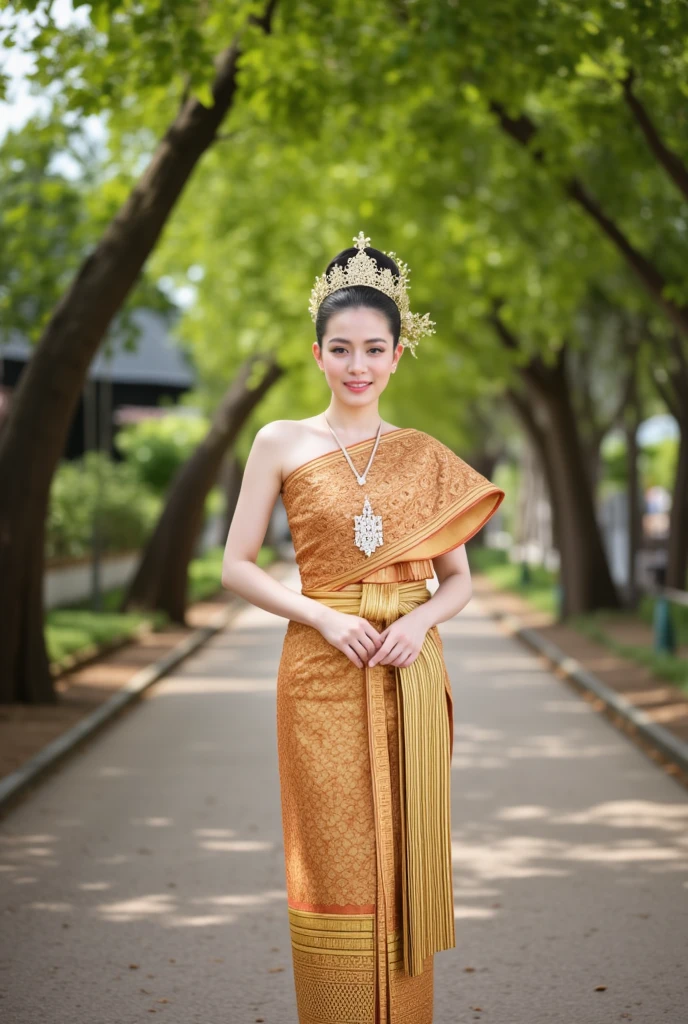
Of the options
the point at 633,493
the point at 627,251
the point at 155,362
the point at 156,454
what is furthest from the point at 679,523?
the point at 155,362

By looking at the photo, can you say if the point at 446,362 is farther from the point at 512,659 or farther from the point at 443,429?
the point at 512,659

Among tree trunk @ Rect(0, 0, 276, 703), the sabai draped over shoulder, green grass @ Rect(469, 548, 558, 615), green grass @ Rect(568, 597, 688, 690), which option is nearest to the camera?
the sabai draped over shoulder

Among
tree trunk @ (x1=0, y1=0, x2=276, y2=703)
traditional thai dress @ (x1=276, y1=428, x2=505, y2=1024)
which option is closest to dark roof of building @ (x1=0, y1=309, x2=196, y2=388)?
tree trunk @ (x1=0, y1=0, x2=276, y2=703)

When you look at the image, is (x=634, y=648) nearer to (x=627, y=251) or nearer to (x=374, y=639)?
(x=627, y=251)

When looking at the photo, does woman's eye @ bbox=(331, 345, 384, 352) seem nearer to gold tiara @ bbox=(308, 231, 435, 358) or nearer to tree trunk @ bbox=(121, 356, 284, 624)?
gold tiara @ bbox=(308, 231, 435, 358)

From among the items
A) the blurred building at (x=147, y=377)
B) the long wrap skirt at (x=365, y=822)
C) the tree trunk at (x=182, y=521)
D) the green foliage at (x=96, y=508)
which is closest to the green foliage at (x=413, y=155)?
the tree trunk at (x=182, y=521)

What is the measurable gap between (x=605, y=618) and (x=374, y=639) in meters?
21.4

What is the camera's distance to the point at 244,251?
24.0 metres

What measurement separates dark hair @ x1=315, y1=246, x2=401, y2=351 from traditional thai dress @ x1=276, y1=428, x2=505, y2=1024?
340mm

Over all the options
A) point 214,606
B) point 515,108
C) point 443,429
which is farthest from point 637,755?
point 443,429

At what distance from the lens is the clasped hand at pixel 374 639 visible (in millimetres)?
3873

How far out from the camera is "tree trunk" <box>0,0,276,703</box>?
42.7 feet

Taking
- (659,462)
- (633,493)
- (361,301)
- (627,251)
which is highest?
(659,462)

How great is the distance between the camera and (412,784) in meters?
3.98
